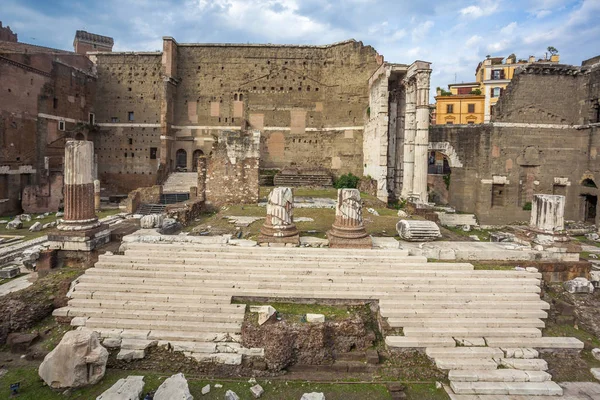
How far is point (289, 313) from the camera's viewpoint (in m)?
6.63

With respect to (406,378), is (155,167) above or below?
above

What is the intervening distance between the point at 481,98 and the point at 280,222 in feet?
114

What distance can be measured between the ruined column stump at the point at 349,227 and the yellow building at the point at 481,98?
31935 millimetres

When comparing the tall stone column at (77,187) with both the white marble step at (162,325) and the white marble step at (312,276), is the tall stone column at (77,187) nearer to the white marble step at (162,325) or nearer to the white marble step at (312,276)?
the white marble step at (312,276)

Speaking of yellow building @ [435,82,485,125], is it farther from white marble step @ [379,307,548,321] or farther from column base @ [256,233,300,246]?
white marble step @ [379,307,548,321]

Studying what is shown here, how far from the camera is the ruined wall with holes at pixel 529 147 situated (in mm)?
20266

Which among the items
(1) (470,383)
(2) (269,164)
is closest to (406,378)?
(1) (470,383)

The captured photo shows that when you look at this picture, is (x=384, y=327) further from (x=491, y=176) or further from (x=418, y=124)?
(x=491, y=176)

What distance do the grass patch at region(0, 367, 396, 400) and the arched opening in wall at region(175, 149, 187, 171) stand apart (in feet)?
80.9

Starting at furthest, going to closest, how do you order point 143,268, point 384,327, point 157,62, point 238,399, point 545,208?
point 157,62, point 545,208, point 143,268, point 384,327, point 238,399

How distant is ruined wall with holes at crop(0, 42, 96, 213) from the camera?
19.0m

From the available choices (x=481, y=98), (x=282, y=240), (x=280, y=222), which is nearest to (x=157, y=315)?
(x=282, y=240)

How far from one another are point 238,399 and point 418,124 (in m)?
15.7

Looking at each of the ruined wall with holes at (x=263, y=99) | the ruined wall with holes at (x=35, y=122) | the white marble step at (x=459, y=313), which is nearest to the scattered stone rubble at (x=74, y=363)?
the white marble step at (x=459, y=313)
